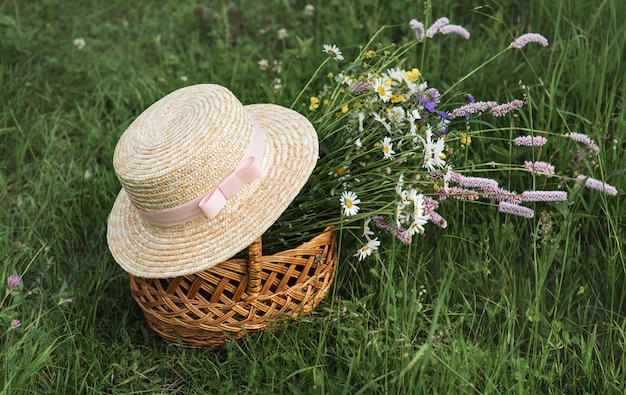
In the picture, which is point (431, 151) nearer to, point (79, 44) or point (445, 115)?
point (445, 115)

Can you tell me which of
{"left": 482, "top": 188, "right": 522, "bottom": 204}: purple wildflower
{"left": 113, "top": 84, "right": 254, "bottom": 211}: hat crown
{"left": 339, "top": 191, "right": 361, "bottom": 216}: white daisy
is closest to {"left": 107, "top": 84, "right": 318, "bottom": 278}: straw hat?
{"left": 113, "top": 84, "right": 254, "bottom": 211}: hat crown

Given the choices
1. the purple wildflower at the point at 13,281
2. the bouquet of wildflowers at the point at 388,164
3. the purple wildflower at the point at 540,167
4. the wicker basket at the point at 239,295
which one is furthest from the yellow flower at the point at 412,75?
the purple wildflower at the point at 13,281

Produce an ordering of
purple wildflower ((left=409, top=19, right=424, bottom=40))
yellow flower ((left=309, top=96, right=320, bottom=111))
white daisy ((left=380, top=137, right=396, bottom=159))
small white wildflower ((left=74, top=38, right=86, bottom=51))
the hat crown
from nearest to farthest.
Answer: the hat crown
white daisy ((left=380, top=137, right=396, bottom=159))
yellow flower ((left=309, top=96, right=320, bottom=111))
purple wildflower ((left=409, top=19, right=424, bottom=40))
small white wildflower ((left=74, top=38, right=86, bottom=51))

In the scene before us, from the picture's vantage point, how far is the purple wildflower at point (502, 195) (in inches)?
107

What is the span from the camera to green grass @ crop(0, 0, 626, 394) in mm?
2578

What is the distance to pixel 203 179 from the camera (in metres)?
2.52

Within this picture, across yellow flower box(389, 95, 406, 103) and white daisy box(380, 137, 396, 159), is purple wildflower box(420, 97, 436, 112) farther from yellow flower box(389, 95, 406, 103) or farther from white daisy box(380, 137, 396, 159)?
white daisy box(380, 137, 396, 159)

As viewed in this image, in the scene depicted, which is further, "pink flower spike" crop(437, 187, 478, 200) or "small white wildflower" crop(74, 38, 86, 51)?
"small white wildflower" crop(74, 38, 86, 51)

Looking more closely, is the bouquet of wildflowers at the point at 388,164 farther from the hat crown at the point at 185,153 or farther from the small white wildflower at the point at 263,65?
the small white wildflower at the point at 263,65

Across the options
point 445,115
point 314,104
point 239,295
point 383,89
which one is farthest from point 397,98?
point 239,295

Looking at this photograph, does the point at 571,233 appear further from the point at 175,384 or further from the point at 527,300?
the point at 175,384

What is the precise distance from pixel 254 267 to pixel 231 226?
0.16 metres

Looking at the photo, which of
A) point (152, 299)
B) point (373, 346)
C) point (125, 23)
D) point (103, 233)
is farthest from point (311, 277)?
point (125, 23)

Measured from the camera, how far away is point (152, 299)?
107 inches
